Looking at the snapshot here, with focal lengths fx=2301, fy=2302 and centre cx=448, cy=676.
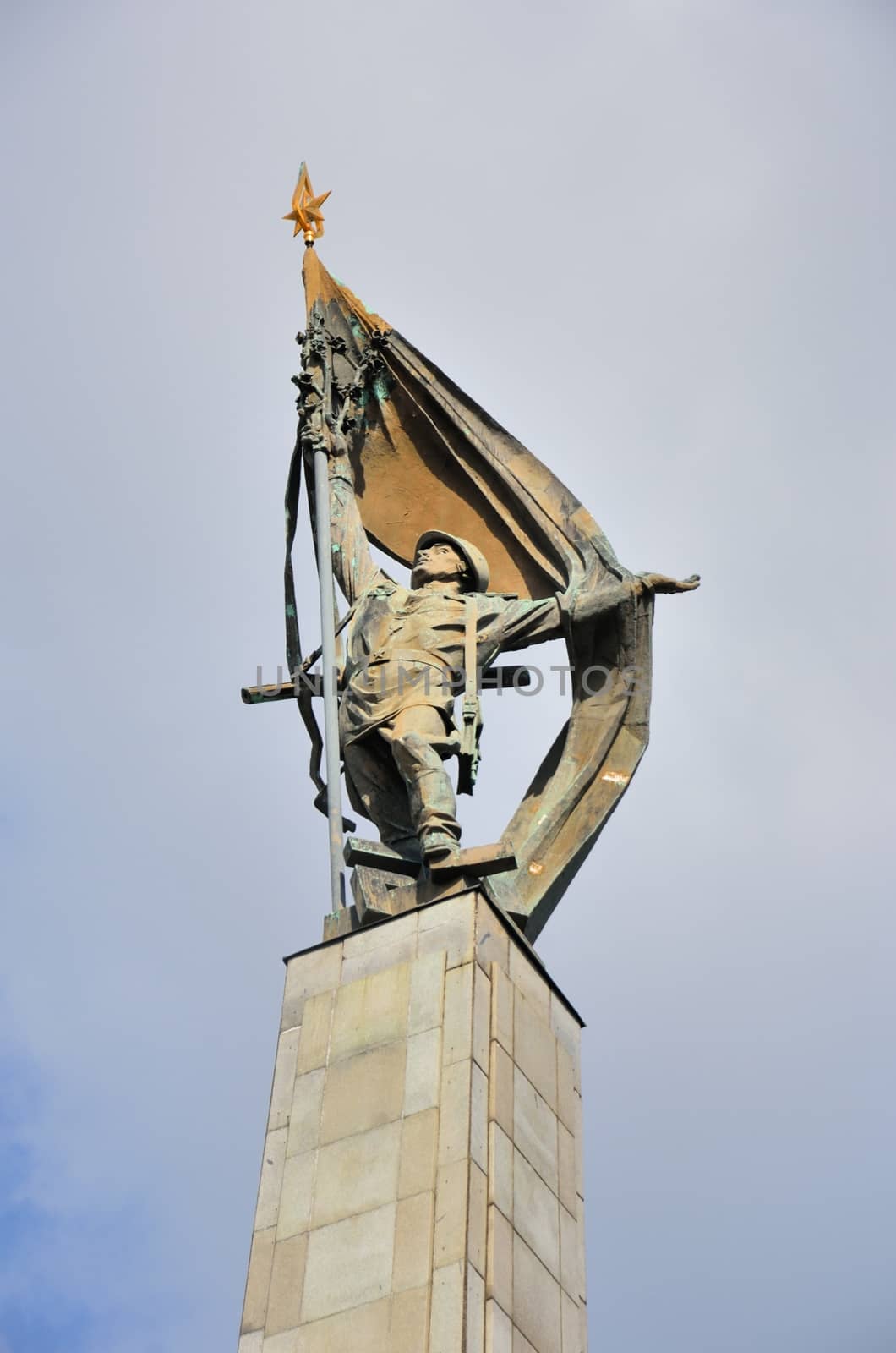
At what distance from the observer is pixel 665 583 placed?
59.9ft

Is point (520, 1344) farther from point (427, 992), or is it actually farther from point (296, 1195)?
point (427, 992)

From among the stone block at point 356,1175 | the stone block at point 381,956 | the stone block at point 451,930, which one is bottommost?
the stone block at point 356,1175

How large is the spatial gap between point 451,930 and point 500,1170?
1.87 metres

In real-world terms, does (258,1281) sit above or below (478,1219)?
below

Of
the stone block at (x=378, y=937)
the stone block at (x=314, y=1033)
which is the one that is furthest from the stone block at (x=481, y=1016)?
the stone block at (x=314, y=1033)

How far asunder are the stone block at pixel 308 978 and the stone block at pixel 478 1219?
214 cm

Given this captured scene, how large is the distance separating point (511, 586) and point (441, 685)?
2.17 m

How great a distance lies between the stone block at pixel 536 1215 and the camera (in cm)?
1466

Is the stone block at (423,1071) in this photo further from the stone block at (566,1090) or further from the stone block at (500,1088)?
the stone block at (566,1090)

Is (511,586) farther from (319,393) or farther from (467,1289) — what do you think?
(467,1289)

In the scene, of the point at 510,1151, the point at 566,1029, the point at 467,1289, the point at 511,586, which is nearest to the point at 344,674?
the point at 511,586

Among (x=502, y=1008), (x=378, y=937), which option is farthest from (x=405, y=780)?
(x=502, y=1008)

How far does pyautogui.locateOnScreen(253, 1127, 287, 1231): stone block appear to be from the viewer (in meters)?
14.9

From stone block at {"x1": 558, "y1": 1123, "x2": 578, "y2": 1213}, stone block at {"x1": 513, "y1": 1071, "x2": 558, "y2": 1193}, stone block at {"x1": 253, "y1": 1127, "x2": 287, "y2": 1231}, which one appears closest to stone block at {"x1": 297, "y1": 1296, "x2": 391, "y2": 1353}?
stone block at {"x1": 253, "y1": 1127, "x2": 287, "y2": 1231}
